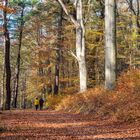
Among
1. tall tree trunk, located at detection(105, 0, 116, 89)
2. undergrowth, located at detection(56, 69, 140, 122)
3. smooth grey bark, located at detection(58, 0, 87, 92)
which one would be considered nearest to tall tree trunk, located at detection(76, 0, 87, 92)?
smooth grey bark, located at detection(58, 0, 87, 92)

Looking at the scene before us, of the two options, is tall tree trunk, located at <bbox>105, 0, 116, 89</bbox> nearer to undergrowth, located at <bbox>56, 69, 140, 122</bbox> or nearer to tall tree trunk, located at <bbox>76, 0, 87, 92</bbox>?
undergrowth, located at <bbox>56, 69, 140, 122</bbox>

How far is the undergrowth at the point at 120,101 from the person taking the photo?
13.2 m

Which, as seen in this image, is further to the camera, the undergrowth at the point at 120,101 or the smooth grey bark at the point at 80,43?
the smooth grey bark at the point at 80,43

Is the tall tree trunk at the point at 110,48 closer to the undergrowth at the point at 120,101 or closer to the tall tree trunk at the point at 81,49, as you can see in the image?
the undergrowth at the point at 120,101

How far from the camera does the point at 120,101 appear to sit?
15.2 metres

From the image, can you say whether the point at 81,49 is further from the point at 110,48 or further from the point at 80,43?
the point at 110,48

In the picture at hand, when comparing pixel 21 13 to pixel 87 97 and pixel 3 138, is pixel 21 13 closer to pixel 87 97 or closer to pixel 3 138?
pixel 87 97

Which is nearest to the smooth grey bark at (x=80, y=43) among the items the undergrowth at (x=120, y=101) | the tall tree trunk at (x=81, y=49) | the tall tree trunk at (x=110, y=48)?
the tall tree trunk at (x=81, y=49)

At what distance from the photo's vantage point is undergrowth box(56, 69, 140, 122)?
13.2m

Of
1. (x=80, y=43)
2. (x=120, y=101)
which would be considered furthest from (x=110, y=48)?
(x=80, y=43)

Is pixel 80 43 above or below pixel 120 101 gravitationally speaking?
above

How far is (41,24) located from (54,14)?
3148 mm

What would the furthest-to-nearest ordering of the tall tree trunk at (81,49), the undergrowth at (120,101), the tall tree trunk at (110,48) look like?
the tall tree trunk at (81,49)
the tall tree trunk at (110,48)
the undergrowth at (120,101)

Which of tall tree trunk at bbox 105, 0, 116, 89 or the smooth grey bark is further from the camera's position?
the smooth grey bark
